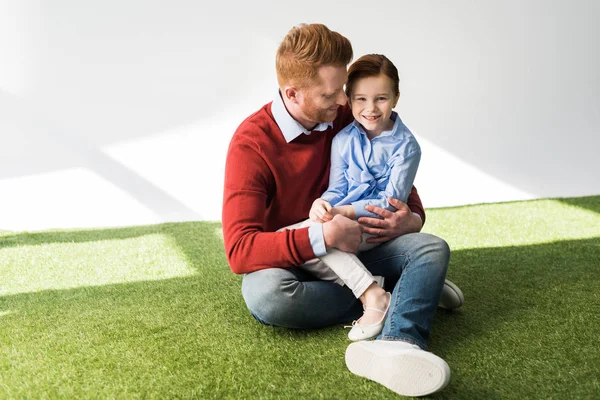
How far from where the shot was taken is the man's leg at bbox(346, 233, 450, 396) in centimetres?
167

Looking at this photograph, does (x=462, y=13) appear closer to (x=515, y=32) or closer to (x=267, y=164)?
(x=515, y=32)

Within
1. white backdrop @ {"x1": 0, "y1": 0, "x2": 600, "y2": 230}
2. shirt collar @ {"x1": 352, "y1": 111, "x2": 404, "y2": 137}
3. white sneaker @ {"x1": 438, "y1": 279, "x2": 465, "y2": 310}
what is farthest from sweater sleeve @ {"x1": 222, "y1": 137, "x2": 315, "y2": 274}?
white backdrop @ {"x1": 0, "y1": 0, "x2": 600, "y2": 230}

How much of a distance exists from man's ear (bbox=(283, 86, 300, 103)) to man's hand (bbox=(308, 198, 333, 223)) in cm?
33

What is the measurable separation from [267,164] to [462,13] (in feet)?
8.80

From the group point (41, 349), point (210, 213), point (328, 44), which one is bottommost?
point (210, 213)

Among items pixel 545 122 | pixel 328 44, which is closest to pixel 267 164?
pixel 328 44

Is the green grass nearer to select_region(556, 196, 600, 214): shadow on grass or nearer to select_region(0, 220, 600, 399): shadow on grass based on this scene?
select_region(0, 220, 600, 399): shadow on grass

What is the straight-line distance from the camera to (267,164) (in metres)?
2.19

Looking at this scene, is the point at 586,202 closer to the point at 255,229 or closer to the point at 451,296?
the point at 451,296

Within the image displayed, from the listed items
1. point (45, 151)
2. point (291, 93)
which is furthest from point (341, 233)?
point (45, 151)

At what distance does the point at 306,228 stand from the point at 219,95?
2349 mm

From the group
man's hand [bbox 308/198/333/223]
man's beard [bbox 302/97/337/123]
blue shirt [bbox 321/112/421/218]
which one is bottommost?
man's hand [bbox 308/198/333/223]

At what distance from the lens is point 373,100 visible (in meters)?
2.21

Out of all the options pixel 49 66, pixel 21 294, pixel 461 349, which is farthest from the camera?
pixel 49 66
